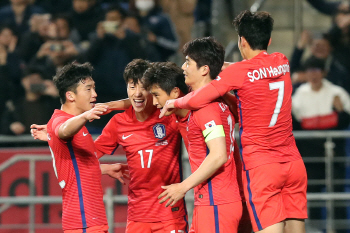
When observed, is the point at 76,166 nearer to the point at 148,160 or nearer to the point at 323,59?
the point at 148,160

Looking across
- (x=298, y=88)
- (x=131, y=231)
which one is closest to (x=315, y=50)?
(x=298, y=88)

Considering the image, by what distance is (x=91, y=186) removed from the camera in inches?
162

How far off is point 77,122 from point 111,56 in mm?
4113

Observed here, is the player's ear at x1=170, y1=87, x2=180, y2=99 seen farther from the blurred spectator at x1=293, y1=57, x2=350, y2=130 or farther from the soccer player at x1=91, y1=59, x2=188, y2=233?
the blurred spectator at x1=293, y1=57, x2=350, y2=130

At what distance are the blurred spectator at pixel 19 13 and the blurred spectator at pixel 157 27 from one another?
163cm

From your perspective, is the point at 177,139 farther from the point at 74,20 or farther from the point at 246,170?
the point at 74,20

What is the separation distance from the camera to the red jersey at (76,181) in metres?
4.05

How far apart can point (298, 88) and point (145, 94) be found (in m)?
3.60

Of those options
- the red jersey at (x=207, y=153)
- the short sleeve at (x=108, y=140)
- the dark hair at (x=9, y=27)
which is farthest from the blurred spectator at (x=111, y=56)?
the red jersey at (x=207, y=153)

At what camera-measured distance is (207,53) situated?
3.91 metres

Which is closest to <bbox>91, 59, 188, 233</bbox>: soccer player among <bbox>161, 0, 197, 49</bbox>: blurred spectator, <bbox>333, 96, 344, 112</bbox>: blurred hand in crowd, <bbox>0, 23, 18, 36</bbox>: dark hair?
<bbox>333, 96, 344, 112</bbox>: blurred hand in crowd

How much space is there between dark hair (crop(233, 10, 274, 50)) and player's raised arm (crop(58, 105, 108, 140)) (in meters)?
1.19

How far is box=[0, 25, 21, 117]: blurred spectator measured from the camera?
7.90 meters

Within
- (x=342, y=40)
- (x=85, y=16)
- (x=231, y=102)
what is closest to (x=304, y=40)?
(x=342, y=40)
